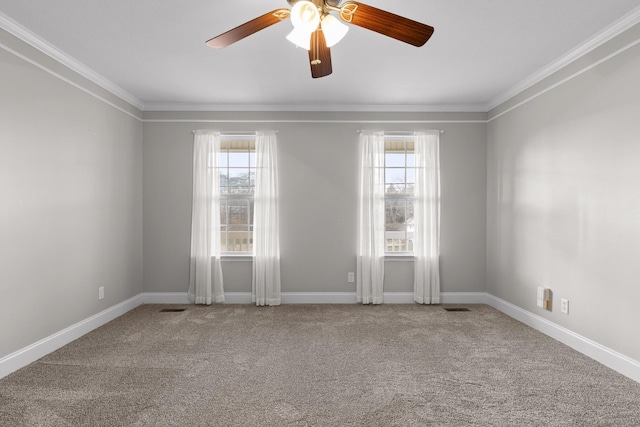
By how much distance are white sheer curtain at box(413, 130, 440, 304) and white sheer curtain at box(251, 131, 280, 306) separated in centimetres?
182

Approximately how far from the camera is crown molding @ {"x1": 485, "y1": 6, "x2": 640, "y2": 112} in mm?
2660

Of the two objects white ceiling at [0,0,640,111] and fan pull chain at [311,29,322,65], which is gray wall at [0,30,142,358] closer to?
white ceiling at [0,0,640,111]

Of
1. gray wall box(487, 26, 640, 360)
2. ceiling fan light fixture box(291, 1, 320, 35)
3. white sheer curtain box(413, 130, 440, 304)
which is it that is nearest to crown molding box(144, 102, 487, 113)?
white sheer curtain box(413, 130, 440, 304)

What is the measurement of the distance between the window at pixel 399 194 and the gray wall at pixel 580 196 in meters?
1.12

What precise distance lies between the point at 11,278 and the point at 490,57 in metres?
4.33

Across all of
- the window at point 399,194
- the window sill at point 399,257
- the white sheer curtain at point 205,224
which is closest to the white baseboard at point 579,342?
the window sill at point 399,257

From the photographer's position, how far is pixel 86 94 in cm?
364

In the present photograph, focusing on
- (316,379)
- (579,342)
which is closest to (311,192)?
(316,379)

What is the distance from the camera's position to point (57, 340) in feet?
10.5

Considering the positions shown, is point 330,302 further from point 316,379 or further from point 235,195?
point 316,379

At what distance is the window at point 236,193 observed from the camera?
4910mm

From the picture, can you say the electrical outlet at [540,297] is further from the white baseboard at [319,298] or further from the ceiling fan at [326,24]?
the ceiling fan at [326,24]

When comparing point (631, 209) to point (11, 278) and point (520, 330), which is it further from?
point (11, 278)

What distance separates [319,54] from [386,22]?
44 centimetres
